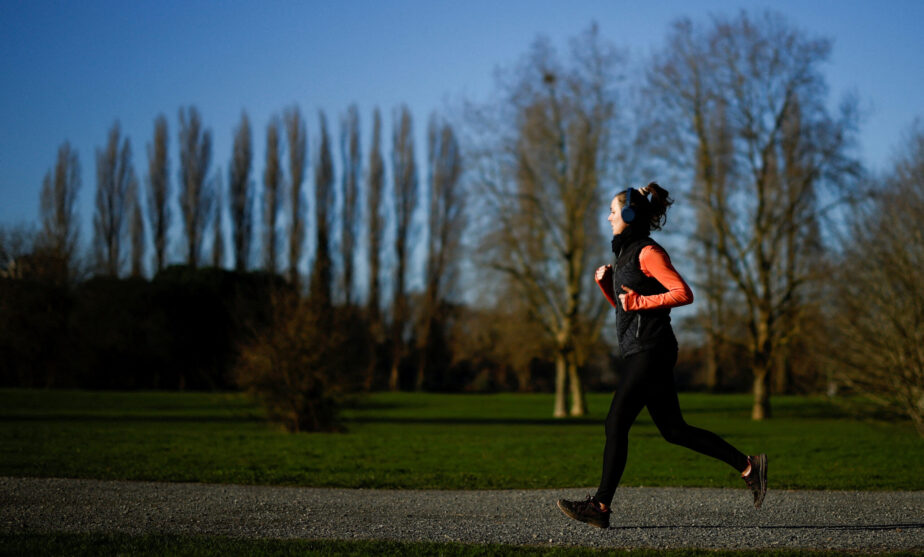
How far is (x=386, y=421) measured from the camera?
26781mm

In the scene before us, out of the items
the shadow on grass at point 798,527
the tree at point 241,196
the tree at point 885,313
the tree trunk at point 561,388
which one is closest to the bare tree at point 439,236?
the tree at point 241,196

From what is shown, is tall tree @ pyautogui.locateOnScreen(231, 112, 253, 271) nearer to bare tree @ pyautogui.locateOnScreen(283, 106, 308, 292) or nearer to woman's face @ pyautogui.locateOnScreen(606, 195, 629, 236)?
bare tree @ pyautogui.locateOnScreen(283, 106, 308, 292)

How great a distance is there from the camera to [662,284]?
5.68 meters

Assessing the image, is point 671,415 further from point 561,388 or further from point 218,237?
point 218,237

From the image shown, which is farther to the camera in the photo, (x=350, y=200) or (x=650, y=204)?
(x=350, y=200)

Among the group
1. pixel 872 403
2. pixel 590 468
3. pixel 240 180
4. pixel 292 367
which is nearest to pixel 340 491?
pixel 590 468

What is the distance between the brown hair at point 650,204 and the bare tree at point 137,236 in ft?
161

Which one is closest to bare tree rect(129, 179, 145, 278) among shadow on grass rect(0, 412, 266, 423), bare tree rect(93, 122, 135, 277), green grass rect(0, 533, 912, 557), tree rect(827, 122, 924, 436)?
bare tree rect(93, 122, 135, 277)

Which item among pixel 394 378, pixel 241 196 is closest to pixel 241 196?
pixel 241 196

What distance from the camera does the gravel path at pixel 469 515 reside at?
5.85 meters

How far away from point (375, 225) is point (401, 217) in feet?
6.55

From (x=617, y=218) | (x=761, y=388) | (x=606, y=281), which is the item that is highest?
(x=617, y=218)

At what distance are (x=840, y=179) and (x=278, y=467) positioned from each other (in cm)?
2617

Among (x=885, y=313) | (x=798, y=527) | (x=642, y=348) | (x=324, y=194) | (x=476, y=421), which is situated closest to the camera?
(x=642, y=348)
